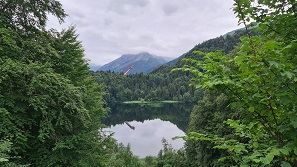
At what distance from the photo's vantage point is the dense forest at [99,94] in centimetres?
264

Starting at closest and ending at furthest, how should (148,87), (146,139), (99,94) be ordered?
(99,94), (146,139), (148,87)

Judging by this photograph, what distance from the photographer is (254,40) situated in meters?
2.56

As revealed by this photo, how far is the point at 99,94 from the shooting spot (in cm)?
1527

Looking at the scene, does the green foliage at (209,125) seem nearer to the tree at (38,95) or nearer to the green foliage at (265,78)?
the tree at (38,95)

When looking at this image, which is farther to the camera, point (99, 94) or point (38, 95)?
point (99, 94)

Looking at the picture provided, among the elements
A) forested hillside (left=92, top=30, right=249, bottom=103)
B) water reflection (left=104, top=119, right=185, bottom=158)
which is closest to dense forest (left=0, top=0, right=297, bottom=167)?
water reflection (left=104, top=119, right=185, bottom=158)

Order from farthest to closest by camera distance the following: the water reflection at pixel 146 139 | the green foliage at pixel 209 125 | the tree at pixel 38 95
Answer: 1. the water reflection at pixel 146 139
2. the green foliage at pixel 209 125
3. the tree at pixel 38 95

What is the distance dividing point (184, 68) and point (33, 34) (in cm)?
935

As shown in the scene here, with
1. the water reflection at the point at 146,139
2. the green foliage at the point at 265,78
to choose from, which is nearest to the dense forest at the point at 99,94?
the green foliage at the point at 265,78

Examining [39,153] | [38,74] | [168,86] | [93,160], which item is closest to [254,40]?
[38,74]

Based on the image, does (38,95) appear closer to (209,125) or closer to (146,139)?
(209,125)

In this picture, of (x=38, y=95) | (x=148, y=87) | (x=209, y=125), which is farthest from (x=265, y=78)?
(x=148, y=87)

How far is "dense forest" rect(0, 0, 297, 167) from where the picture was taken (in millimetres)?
2637

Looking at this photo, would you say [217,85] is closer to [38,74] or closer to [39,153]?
[38,74]
